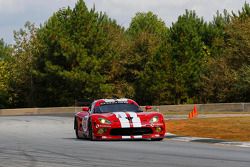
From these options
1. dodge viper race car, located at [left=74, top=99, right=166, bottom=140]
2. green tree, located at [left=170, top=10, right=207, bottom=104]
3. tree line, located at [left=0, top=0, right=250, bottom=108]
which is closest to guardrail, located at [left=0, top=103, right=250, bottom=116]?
tree line, located at [left=0, top=0, right=250, bottom=108]

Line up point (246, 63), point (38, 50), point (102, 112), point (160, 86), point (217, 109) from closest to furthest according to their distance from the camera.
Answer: point (102, 112), point (217, 109), point (246, 63), point (160, 86), point (38, 50)

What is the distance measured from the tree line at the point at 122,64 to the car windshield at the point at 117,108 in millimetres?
40703

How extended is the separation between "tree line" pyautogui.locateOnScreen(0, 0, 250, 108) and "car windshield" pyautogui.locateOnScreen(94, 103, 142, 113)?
4070 cm

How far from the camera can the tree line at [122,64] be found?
67.3 meters

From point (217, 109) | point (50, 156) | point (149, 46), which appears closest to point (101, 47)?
point (149, 46)

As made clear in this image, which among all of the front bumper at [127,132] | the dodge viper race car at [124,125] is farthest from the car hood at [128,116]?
the front bumper at [127,132]

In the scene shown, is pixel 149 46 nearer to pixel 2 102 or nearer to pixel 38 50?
pixel 38 50

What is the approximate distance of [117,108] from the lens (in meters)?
21.2

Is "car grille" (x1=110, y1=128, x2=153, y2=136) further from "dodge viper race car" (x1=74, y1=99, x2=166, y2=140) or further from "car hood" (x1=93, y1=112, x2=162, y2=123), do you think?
"car hood" (x1=93, y1=112, x2=162, y2=123)

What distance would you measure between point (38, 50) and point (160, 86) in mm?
19410

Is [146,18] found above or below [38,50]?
above

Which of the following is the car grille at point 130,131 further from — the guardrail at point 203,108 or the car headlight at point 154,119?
the guardrail at point 203,108

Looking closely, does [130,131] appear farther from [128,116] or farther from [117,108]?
[117,108]

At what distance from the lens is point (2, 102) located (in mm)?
85750
